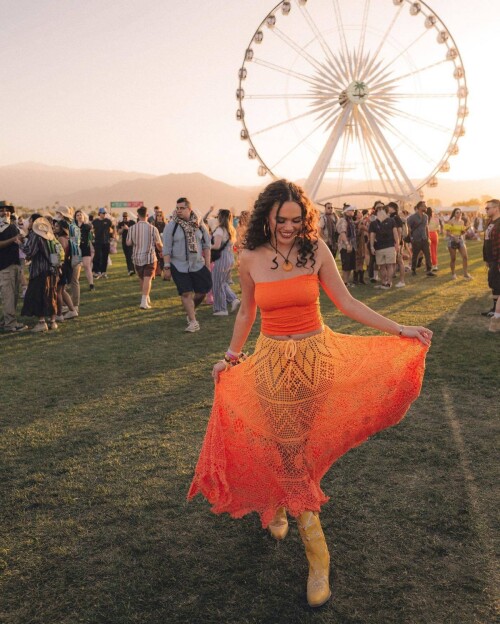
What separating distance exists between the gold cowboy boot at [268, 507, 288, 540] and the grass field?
1.9 inches

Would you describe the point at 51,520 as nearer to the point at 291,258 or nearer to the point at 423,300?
the point at 291,258

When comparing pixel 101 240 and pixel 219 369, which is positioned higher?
pixel 101 240

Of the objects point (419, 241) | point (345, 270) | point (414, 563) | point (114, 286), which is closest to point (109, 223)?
point (114, 286)

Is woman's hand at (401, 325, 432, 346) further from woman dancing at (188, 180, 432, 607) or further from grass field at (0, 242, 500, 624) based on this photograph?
grass field at (0, 242, 500, 624)

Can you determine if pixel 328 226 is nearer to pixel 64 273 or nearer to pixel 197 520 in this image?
pixel 64 273

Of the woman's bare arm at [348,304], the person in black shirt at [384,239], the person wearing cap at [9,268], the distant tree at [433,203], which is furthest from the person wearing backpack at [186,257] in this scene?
the distant tree at [433,203]

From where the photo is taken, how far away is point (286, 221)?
8.50 ft

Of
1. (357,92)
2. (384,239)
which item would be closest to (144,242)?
(384,239)

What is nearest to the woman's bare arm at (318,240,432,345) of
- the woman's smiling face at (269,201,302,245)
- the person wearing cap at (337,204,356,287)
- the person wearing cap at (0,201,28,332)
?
the woman's smiling face at (269,201,302,245)

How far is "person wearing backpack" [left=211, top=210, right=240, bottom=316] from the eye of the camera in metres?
9.77

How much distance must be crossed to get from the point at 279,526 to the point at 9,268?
731cm

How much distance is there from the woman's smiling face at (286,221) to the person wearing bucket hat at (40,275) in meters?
6.71

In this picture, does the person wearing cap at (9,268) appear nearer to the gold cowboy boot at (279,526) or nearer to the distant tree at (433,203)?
the gold cowboy boot at (279,526)

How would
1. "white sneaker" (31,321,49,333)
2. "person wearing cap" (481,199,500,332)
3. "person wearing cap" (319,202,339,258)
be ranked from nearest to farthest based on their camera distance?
"person wearing cap" (481,199,500,332) < "white sneaker" (31,321,49,333) < "person wearing cap" (319,202,339,258)
